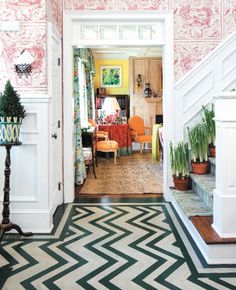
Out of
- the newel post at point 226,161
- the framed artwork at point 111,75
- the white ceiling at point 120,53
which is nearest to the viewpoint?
the newel post at point 226,161

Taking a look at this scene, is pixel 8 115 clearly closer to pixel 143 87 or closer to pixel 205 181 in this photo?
pixel 205 181

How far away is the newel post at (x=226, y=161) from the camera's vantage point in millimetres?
2941

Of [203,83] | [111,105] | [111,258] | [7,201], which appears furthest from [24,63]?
[111,105]

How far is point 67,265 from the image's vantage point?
299cm

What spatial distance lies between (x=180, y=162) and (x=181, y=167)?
0.07 metres

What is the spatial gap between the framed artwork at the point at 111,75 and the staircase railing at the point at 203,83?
21.4 feet

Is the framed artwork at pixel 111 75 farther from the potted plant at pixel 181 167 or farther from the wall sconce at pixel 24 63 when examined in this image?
the wall sconce at pixel 24 63

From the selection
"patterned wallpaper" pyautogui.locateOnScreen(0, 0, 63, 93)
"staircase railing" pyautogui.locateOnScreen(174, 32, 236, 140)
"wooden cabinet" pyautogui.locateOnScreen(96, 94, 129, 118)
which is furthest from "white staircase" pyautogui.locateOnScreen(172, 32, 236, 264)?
"wooden cabinet" pyautogui.locateOnScreen(96, 94, 129, 118)

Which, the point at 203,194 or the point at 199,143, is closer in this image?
the point at 203,194

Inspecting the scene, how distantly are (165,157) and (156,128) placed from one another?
3.55m

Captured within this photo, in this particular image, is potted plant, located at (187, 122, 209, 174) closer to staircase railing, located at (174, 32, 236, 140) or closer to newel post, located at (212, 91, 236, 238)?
staircase railing, located at (174, 32, 236, 140)

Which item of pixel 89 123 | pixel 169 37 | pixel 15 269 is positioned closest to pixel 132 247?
pixel 15 269

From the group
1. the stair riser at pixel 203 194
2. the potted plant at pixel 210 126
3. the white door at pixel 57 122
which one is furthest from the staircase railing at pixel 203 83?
the white door at pixel 57 122

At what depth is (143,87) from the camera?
1077 cm
